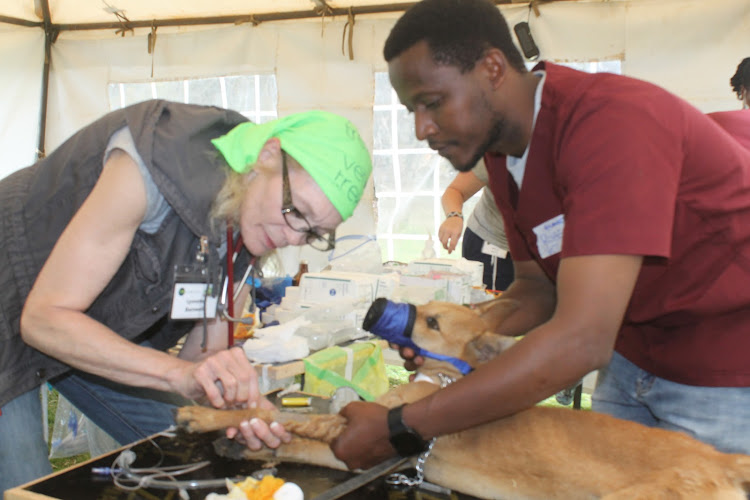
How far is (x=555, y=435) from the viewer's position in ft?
4.91

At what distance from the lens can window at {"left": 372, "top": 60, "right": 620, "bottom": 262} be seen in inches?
244

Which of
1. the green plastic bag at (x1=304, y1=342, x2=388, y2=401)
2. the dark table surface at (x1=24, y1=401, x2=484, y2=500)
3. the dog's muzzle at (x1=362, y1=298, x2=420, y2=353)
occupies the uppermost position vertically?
the dog's muzzle at (x1=362, y1=298, x2=420, y2=353)

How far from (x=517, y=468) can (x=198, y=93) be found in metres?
6.47

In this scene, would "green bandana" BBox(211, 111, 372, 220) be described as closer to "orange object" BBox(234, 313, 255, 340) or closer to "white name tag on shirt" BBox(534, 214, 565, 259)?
"white name tag on shirt" BBox(534, 214, 565, 259)

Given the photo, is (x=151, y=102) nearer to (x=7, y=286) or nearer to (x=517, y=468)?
(x=7, y=286)

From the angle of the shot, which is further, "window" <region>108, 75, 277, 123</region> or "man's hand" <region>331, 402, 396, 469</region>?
"window" <region>108, 75, 277, 123</region>

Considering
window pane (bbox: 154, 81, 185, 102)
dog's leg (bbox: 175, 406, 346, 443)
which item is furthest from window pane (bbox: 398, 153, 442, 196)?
dog's leg (bbox: 175, 406, 346, 443)

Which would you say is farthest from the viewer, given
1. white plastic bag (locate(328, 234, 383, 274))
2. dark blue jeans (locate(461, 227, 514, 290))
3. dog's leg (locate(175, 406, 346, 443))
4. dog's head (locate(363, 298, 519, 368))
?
dark blue jeans (locate(461, 227, 514, 290))

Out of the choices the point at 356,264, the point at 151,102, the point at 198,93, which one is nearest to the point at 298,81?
the point at 198,93

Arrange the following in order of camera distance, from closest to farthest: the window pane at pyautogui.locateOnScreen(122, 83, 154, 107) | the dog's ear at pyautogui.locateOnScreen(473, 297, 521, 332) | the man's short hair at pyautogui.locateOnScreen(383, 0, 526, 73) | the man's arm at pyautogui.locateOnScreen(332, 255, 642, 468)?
the man's arm at pyautogui.locateOnScreen(332, 255, 642, 468) < the man's short hair at pyautogui.locateOnScreen(383, 0, 526, 73) < the dog's ear at pyautogui.locateOnScreen(473, 297, 521, 332) < the window pane at pyautogui.locateOnScreen(122, 83, 154, 107)

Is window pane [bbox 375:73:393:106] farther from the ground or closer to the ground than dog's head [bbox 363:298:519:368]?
farther from the ground

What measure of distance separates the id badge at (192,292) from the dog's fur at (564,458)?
0.97 ft

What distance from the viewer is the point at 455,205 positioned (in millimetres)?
4219

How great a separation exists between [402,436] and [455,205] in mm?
3070
